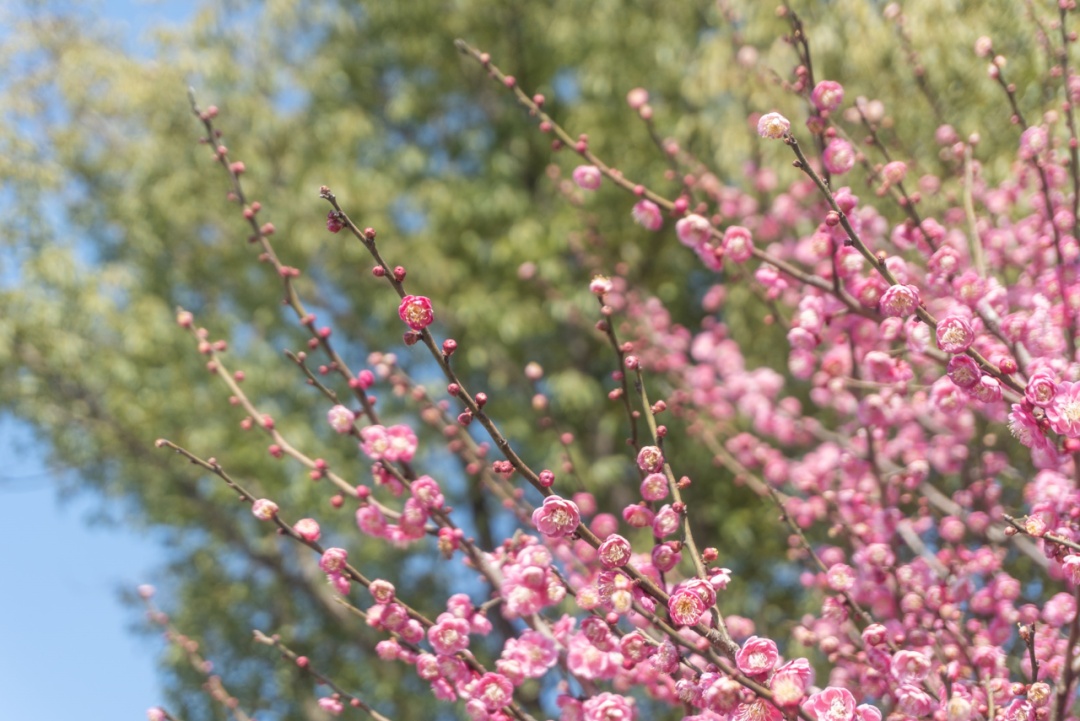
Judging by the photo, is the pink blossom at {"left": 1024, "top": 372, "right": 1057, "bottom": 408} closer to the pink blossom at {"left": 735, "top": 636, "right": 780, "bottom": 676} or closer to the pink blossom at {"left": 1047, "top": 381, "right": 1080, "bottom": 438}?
the pink blossom at {"left": 1047, "top": 381, "right": 1080, "bottom": 438}

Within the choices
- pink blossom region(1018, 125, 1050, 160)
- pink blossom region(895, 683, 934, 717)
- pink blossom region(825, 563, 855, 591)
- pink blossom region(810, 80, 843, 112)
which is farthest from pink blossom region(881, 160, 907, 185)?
pink blossom region(895, 683, 934, 717)

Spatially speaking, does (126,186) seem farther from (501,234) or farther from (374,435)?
(374,435)

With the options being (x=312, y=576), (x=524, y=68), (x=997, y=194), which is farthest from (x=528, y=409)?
(x=997, y=194)

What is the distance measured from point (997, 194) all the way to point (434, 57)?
4.38m

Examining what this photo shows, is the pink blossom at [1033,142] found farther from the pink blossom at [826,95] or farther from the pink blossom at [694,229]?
the pink blossom at [694,229]

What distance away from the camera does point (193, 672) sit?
5.86 meters

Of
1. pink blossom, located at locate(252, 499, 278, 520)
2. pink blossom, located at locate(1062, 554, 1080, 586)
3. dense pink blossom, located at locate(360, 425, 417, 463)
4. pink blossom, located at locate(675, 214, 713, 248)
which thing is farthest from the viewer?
pink blossom, located at locate(675, 214, 713, 248)

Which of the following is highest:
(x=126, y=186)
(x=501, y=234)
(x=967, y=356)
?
(x=126, y=186)

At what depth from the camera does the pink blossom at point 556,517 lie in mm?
1436

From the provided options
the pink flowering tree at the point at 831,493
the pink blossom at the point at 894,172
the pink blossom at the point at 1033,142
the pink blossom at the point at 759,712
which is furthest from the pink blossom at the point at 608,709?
the pink blossom at the point at 1033,142

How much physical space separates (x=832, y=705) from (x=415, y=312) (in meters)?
0.91

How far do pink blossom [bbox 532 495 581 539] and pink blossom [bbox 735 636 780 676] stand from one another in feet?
1.07

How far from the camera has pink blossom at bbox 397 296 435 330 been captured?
1444 millimetres

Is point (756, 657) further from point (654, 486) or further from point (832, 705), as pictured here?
point (654, 486)
